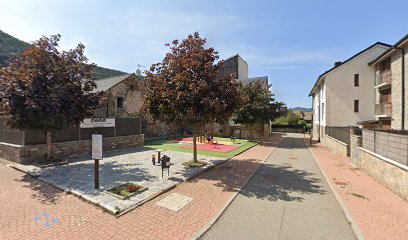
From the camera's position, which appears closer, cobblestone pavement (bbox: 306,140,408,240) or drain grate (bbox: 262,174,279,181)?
cobblestone pavement (bbox: 306,140,408,240)

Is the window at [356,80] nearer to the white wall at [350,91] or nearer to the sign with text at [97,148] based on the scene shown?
the white wall at [350,91]

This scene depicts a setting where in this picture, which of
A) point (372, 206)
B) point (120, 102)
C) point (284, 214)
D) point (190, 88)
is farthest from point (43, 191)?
point (120, 102)

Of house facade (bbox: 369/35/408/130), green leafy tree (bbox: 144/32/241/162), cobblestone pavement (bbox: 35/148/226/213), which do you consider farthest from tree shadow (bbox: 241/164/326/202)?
house facade (bbox: 369/35/408/130)

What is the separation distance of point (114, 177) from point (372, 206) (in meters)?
10.4

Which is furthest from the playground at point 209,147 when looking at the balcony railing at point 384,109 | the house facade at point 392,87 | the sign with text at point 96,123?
the balcony railing at point 384,109

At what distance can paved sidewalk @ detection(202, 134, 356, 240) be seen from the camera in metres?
5.01

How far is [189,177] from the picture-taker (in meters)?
9.45

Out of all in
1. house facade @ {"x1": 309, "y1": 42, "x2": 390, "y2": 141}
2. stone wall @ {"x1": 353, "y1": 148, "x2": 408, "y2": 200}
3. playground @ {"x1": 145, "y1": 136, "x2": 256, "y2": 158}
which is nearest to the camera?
stone wall @ {"x1": 353, "y1": 148, "x2": 408, "y2": 200}

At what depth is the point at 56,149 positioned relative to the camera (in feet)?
41.9

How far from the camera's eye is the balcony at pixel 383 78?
18.3m

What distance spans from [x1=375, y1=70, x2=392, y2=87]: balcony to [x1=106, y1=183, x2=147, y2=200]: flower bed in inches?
924

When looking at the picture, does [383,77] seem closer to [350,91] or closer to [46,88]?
[350,91]

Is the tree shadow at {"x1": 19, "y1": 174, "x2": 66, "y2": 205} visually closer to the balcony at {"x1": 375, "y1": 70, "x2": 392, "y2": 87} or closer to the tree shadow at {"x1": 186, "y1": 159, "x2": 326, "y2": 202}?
the tree shadow at {"x1": 186, "y1": 159, "x2": 326, "y2": 202}

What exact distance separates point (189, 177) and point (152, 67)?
6519mm
